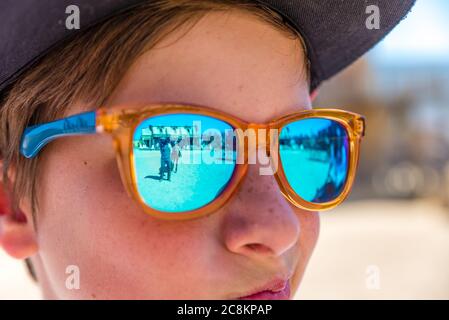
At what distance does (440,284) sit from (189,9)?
4.73 m

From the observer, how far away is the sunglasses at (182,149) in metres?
1.06

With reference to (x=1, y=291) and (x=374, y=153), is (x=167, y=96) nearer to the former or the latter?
(x=1, y=291)

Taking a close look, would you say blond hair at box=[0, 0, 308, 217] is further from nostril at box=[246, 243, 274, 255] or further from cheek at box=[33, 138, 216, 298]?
nostril at box=[246, 243, 274, 255]

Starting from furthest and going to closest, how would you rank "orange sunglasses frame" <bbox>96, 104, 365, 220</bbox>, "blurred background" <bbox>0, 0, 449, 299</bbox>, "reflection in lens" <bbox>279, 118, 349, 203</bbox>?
"blurred background" <bbox>0, 0, 449, 299</bbox> < "reflection in lens" <bbox>279, 118, 349, 203</bbox> < "orange sunglasses frame" <bbox>96, 104, 365, 220</bbox>

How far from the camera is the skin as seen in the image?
3.55 feet

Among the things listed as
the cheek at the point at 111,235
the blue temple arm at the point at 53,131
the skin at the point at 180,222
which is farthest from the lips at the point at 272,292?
the blue temple arm at the point at 53,131

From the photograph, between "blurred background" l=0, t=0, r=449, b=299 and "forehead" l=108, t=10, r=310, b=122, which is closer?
"forehead" l=108, t=10, r=310, b=122

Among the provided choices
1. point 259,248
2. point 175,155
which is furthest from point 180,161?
point 259,248

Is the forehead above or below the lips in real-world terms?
above

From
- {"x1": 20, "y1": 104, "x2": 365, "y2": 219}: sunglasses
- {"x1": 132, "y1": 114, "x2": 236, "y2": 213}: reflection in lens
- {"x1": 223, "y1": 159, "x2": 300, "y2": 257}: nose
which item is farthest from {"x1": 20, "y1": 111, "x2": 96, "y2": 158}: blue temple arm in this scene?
{"x1": 223, "y1": 159, "x2": 300, "y2": 257}: nose

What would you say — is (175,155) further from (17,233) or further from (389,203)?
(389,203)

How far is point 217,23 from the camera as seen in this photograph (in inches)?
45.1
